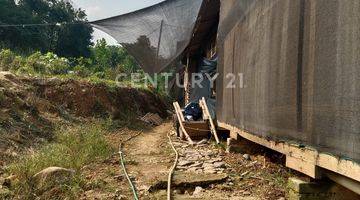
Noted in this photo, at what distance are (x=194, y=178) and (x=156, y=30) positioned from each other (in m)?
5.20

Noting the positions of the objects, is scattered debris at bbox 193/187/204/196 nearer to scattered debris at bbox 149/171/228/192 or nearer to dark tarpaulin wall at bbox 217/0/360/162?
scattered debris at bbox 149/171/228/192

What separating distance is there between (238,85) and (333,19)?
3823mm

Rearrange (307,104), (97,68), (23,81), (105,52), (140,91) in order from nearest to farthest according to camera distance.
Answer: (307,104) → (23,81) → (140,91) → (97,68) → (105,52)

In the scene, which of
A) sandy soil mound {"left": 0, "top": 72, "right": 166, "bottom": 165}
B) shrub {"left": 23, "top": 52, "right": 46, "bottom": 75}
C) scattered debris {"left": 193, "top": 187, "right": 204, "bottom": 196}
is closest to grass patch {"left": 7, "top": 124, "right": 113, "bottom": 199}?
sandy soil mound {"left": 0, "top": 72, "right": 166, "bottom": 165}

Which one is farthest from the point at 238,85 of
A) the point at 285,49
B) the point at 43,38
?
the point at 43,38

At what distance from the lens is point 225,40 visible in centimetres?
840

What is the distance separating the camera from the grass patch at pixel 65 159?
4.90 meters

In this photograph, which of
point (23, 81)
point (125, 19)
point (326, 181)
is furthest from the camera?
point (23, 81)

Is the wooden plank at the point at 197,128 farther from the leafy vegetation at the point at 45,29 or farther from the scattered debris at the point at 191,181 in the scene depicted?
the leafy vegetation at the point at 45,29

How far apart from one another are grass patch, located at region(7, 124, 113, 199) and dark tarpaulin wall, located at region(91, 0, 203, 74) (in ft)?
8.25

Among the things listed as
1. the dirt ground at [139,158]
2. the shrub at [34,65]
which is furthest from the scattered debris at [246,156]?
the shrub at [34,65]

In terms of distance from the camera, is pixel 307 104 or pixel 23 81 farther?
pixel 23 81

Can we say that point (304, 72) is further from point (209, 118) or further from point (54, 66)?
point (54, 66)

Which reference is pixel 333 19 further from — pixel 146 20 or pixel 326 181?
pixel 146 20
